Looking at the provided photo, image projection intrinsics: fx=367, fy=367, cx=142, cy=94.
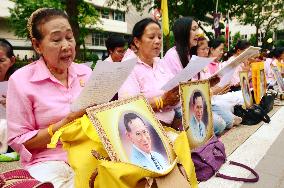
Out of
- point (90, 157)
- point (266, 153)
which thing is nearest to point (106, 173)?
point (90, 157)

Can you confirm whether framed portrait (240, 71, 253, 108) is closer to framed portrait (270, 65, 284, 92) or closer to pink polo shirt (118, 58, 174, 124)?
pink polo shirt (118, 58, 174, 124)

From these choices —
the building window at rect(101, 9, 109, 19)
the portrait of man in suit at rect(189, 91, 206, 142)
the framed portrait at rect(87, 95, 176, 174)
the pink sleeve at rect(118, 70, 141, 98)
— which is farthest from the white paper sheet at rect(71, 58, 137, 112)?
the building window at rect(101, 9, 109, 19)

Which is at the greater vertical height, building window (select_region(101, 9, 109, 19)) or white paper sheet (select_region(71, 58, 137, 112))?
building window (select_region(101, 9, 109, 19))

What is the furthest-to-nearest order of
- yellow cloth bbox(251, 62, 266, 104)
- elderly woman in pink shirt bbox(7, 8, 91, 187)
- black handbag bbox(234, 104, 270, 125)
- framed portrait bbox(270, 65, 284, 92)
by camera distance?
1. framed portrait bbox(270, 65, 284, 92)
2. yellow cloth bbox(251, 62, 266, 104)
3. black handbag bbox(234, 104, 270, 125)
4. elderly woman in pink shirt bbox(7, 8, 91, 187)

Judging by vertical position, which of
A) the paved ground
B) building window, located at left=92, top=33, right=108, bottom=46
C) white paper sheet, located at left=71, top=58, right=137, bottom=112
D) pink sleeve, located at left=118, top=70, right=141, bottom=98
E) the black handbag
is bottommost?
the paved ground

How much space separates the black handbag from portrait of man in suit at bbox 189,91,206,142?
82.9 inches

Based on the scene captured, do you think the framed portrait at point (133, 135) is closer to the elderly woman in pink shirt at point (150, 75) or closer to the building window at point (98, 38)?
the elderly woman in pink shirt at point (150, 75)

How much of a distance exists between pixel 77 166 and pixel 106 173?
195 millimetres

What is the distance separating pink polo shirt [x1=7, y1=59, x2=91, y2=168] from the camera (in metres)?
1.95

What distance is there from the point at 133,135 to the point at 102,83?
30cm

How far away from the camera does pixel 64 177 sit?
1.90 metres

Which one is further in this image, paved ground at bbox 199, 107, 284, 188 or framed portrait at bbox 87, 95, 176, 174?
paved ground at bbox 199, 107, 284, 188

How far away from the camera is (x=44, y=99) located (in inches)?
78.9

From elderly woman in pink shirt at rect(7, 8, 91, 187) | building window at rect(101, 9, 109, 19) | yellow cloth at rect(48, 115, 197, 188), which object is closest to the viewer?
yellow cloth at rect(48, 115, 197, 188)
